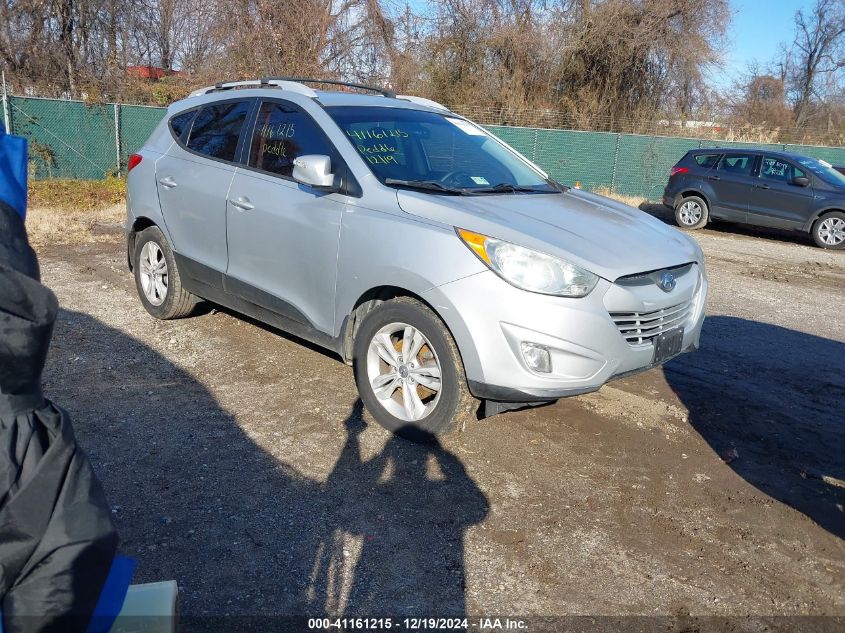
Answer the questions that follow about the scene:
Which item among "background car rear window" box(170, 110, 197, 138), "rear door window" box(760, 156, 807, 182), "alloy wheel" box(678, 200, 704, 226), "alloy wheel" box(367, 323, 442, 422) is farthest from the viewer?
"alloy wheel" box(678, 200, 704, 226)

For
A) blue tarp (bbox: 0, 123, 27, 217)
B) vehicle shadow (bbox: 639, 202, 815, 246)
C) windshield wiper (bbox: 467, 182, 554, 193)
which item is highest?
blue tarp (bbox: 0, 123, 27, 217)

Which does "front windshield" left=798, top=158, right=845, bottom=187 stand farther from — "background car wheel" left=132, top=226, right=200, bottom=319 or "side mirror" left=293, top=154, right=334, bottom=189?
"side mirror" left=293, top=154, right=334, bottom=189

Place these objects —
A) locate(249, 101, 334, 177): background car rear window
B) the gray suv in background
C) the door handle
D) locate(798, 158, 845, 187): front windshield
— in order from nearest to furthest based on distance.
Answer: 1. locate(249, 101, 334, 177): background car rear window
2. the door handle
3. the gray suv in background
4. locate(798, 158, 845, 187): front windshield

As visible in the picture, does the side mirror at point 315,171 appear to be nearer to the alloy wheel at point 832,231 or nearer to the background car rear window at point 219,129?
the background car rear window at point 219,129

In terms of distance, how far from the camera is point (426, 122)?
201 inches

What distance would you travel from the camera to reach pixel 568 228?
4.03 m

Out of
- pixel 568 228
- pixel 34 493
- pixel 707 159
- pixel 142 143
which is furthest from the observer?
pixel 142 143

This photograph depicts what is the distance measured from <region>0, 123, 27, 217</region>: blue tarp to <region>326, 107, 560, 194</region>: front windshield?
2.81 m

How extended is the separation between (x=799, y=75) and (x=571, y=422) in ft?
148

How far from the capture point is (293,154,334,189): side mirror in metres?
4.22

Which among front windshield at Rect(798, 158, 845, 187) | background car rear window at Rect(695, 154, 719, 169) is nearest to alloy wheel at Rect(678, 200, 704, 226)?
background car rear window at Rect(695, 154, 719, 169)

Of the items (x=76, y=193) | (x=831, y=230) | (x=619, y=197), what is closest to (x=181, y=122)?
(x=76, y=193)

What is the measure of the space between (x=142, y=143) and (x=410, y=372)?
15629 millimetres

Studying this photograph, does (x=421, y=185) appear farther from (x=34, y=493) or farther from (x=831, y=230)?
(x=831, y=230)
